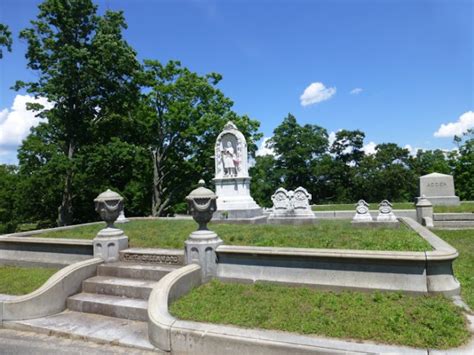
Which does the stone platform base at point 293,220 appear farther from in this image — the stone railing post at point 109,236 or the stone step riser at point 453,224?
the stone railing post at point 109,236

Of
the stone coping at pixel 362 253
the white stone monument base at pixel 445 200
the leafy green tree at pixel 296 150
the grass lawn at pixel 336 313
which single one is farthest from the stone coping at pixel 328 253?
the leafy green tree at pixel 296 150

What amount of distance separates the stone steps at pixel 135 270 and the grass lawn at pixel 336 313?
0.96 meters

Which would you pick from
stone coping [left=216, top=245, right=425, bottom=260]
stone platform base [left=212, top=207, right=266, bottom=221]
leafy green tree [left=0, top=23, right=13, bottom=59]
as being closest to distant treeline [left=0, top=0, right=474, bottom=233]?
leafy green tree [left=0, top=23, right=13, bottom=59]

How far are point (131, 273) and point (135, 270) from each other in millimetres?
117

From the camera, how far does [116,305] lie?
5652 mm

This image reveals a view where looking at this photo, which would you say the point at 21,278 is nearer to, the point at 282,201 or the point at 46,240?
the point at 46,240

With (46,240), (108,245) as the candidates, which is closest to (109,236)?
(108,245)

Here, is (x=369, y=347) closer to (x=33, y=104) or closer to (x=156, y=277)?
(x=156, y=277)

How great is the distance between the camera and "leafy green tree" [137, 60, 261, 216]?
25.9 meters

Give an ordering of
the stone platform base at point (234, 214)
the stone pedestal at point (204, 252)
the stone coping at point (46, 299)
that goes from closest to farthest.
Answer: the stone coping at point (46, 299), the stone pedestal at point (204, 252), the stone platform base at point (234, 214)

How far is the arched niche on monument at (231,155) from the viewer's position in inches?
590

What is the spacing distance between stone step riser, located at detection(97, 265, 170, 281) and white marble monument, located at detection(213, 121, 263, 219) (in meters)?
7.62

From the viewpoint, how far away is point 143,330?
16.6 feet

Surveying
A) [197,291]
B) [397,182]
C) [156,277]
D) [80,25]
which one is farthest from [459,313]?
[397,182]
